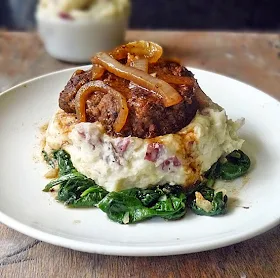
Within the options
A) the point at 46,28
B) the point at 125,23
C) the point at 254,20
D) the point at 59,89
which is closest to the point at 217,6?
the point at 254,20

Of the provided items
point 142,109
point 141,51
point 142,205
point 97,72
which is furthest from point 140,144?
point 141,51

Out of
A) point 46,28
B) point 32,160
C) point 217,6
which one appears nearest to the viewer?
point 32,160

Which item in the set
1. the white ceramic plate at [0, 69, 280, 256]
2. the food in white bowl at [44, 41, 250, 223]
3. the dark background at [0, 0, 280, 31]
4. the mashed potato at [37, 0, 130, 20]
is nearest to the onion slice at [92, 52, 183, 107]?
the food in white bowl at [44, 41, 250, 223]

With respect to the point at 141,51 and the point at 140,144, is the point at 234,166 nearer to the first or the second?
the point at 140,144

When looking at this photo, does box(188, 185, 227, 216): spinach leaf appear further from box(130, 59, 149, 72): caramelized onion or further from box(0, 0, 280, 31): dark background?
box(0, 0, 280, 31): dark background

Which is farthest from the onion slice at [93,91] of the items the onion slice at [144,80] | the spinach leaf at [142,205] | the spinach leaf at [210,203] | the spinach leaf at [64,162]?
the spinach leaf at [210,203]

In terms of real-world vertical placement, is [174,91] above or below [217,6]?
above

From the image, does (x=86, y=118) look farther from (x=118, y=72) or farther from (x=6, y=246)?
(x=6, y=246)
